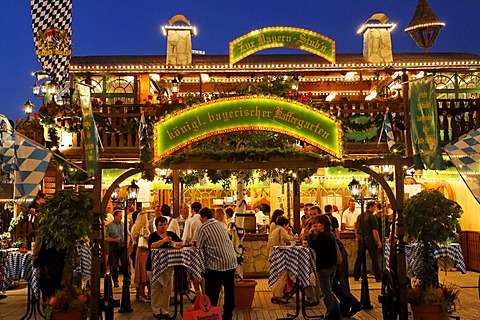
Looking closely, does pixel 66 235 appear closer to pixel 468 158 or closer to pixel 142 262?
pixel 142 262

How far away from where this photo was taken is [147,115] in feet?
45.6

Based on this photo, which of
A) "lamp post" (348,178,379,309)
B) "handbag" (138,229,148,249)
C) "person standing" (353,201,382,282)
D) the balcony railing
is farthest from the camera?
the balcony railing

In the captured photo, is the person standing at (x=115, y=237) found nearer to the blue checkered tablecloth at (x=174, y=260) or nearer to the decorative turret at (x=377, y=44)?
the blue checkered tablecloth at (x=174, y=260)

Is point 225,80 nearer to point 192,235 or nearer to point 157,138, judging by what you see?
point 192,235

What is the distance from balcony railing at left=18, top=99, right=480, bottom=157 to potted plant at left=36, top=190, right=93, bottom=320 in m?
5.00

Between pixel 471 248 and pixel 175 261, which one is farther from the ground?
pixel 175 261

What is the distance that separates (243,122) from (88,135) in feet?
7.11

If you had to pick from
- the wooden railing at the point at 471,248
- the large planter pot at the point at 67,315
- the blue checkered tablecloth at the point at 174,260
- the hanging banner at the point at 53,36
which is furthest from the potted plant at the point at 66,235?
the wooden railing at the point at 471,248

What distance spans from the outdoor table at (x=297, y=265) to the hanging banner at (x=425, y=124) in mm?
2565

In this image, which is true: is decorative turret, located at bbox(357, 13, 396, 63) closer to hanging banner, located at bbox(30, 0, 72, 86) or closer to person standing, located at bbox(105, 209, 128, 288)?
hanging banner, located at bbox(30, 0, 72, 86)

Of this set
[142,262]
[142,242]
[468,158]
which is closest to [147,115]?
[142,242]

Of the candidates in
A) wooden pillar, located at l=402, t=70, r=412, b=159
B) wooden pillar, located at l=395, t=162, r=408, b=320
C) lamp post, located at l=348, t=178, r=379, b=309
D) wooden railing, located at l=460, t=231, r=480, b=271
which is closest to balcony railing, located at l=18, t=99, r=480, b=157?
lamp post, located at l=348, t=178, r=379, b=309

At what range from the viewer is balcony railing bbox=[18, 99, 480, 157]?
45.6 ft

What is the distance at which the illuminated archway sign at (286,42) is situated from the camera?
16.4m
